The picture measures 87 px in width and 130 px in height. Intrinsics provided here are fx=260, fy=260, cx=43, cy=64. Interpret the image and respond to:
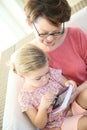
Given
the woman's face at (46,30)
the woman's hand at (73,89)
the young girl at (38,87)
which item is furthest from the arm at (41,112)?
the woman's face at (46,30)

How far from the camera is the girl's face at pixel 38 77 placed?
1.14 m

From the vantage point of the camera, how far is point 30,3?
47.6 inches

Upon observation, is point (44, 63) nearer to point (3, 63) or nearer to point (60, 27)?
point (60, 27)

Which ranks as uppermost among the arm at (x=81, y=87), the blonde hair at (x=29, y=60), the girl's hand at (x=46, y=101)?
the blonde hair at (x=29, y=60)

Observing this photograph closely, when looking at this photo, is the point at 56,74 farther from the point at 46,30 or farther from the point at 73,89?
the point at 46,30

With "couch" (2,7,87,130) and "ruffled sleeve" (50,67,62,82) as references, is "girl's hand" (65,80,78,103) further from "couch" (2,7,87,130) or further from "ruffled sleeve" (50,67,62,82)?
"couch" (2,7,87,130)

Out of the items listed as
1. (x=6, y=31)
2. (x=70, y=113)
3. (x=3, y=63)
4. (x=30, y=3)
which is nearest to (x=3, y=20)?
(x=6, y=31)

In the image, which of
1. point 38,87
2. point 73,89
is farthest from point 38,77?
point 73,89

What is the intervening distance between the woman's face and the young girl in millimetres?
78

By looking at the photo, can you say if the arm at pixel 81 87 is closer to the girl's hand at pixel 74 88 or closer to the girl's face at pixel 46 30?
the girl's hand at pixel 74 88

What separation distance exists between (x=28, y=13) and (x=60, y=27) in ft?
0.54

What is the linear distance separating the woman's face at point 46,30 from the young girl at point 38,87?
78mm

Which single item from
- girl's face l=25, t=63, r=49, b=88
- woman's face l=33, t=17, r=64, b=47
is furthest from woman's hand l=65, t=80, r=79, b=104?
woman's face l=33, t=17, r=64, b=47

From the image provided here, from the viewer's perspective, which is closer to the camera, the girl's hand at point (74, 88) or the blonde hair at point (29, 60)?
the blonde hair at point (29, 60)
